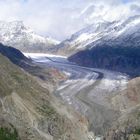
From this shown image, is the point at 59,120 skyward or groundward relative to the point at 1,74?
groundward

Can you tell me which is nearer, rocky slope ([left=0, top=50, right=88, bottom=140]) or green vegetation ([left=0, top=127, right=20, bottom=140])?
green vegetation ([left=0, top=127, right=20, bottom=140])

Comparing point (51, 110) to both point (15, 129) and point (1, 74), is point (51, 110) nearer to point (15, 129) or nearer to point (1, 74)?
point (1, 74)

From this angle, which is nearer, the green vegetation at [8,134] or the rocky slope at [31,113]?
the green vegetation at [8,134]

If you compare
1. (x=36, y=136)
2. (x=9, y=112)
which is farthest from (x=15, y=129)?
(x=9, y=112)
